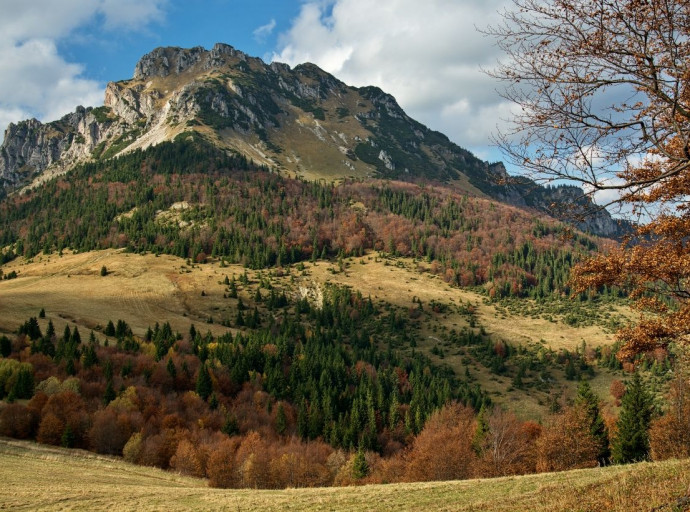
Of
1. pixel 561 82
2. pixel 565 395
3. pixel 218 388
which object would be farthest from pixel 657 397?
pixel 561 82

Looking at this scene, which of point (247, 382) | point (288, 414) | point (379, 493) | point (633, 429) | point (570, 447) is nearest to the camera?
point (379, 493)

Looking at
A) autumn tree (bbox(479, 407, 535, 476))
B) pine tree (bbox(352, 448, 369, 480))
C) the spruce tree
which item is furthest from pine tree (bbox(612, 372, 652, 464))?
the spruce tree

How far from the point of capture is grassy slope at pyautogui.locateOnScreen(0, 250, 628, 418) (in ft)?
322

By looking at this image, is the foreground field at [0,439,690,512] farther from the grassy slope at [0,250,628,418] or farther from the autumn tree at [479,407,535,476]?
the grassy slope at [0,250,628,418]

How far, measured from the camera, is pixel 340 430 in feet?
222

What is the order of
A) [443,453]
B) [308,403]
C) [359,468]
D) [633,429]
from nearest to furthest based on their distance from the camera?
1. [633,429]
2. [443,453]
3. [359,468]
4. [308,403]

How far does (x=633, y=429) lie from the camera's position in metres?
47.4

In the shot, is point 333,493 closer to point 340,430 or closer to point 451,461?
point 451,461

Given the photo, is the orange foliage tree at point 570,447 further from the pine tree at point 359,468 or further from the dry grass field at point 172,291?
the dry grass field at point 172,291

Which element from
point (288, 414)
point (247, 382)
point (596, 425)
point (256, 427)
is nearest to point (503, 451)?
point (596, 425)

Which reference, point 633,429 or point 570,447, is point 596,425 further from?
point 570,447

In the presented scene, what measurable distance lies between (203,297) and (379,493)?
12042 centimetres

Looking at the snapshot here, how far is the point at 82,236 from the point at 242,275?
81057 mm

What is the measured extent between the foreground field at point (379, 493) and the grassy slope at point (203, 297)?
61.4m
